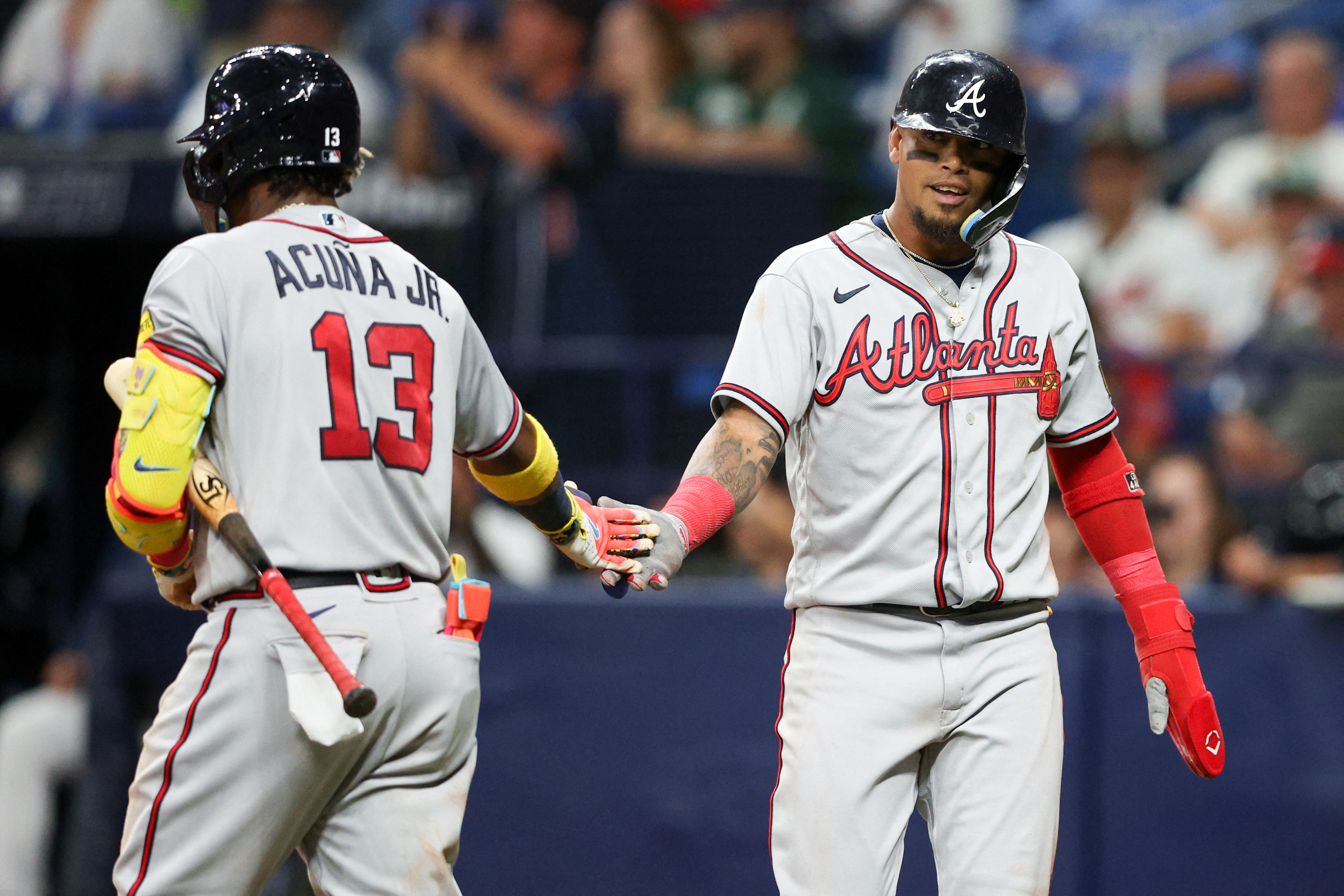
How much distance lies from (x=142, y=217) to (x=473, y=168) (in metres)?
1.70

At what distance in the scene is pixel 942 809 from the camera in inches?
108

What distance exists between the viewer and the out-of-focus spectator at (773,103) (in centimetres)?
828

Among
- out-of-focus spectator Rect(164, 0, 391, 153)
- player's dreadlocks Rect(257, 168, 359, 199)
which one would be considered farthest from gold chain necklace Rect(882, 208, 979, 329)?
out-of-focus spectator Rect(164, 0, 391, 153)

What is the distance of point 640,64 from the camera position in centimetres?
851

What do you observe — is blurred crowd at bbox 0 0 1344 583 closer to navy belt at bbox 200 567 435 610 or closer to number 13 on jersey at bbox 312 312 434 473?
number 13 on jersey at bbox 312 312 434 473

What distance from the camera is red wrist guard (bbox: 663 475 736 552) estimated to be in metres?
2.63

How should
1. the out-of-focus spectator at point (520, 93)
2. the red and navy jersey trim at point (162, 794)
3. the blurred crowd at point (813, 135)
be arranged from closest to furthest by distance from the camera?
1. the red and navy jersey trim at point (162, 794)
2. the blurred crowd at point (813, 135)
3. the out-of-focus spectator at point (520, 93)

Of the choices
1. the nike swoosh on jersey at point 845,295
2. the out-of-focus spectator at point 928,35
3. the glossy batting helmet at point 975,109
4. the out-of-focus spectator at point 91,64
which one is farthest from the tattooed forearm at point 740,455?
the out-of-focus spectator at point 91,64

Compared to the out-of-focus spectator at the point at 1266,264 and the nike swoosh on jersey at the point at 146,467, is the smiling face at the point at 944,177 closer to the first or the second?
the nike swoosh on jersey at the point at 146,467

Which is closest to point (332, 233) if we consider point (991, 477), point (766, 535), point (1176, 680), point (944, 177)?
point (944, 177)

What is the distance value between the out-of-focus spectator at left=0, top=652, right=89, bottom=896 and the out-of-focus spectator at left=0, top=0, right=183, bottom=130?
3.19 m

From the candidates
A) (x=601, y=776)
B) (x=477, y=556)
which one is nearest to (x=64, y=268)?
(x=477, y=556)

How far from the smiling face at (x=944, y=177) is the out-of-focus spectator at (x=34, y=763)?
5.24 m

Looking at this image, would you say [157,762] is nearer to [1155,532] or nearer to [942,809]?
[942,809]
